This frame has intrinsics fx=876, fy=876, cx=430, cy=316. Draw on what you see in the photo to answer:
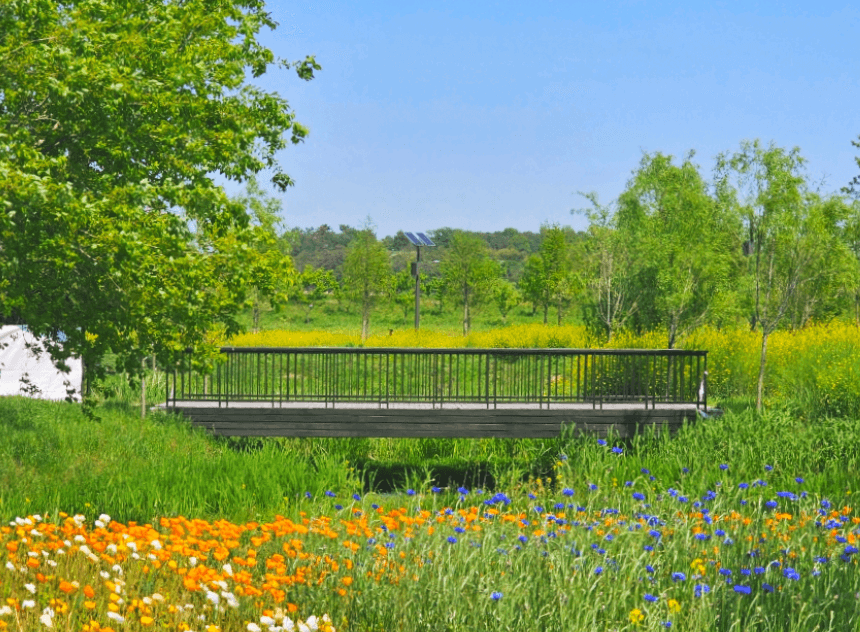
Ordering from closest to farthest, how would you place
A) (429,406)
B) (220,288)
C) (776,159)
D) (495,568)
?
1. (495,568)
2. (220,288)
3. (429,406)
4. (776,159)

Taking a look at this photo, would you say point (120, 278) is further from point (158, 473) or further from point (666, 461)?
point (666, 461)

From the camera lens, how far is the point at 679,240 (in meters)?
21.5

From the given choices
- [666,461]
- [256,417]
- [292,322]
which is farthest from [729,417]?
[292,322]

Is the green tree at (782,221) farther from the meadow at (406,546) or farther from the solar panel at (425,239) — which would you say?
the solar panel at (425,239)

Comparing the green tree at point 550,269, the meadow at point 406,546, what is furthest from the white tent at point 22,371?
the green tree at point 550,269

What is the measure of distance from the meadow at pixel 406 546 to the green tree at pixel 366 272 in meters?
31.7

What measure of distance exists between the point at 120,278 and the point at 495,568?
15.0ft

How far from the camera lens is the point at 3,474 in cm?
940

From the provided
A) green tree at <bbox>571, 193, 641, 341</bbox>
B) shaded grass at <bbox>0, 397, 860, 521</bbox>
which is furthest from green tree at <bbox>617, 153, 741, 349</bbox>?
shaded grass at <bbox>0, 397, 860, 521</bbox>

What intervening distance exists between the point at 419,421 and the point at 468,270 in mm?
31708

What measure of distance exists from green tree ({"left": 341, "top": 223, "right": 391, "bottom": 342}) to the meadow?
104 ft

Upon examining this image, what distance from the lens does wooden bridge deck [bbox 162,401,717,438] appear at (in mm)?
13312

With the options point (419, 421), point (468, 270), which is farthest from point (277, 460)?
point (468, 270)

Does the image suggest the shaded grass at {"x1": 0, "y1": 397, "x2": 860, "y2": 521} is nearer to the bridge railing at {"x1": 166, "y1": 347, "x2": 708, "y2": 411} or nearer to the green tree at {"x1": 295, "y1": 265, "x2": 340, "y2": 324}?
the bridge railing at {"x1": 166, "y1": 347, "x2": 708, "y2": 411}
